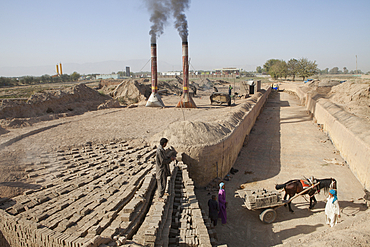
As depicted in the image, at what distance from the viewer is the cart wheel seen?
6.24 m

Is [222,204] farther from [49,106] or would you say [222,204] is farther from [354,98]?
[354,98]

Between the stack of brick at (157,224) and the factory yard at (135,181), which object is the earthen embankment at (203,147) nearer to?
the factory yard at (135,181)

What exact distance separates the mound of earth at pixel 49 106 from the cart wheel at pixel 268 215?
11.9 meters

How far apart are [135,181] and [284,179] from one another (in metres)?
5.64

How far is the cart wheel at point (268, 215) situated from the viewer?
6.24 m

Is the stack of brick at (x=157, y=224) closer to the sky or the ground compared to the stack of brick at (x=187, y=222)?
closer to the sky

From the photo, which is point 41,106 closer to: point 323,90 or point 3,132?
point 3,132

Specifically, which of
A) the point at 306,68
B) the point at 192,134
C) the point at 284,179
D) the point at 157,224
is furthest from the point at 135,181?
the point at 306,68

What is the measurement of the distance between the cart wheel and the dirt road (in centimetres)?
13

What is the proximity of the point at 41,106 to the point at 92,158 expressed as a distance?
10.2 m

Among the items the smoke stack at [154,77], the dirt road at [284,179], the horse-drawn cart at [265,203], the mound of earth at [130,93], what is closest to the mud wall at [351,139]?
the dirt road at [284,179]

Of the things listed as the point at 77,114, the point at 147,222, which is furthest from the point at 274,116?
the point at 147,222

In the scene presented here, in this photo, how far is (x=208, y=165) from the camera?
8.31 meters

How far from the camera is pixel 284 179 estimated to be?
875cm
